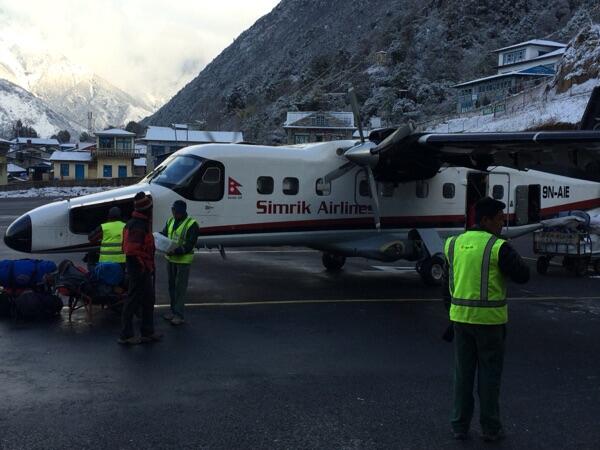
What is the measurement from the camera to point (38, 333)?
7.81 m

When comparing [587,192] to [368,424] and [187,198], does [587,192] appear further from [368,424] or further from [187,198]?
[368,424]

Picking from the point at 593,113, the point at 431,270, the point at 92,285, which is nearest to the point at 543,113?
the point at 593,113

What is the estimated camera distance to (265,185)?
39.2 feet

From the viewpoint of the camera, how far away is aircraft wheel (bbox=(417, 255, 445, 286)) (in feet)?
40.3

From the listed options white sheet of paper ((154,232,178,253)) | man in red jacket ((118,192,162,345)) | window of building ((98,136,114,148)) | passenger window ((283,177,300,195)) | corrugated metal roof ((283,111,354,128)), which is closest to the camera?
man in red jacket ((118,192,162,345))

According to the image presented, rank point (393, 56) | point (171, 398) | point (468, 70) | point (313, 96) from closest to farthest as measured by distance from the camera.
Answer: point (171, 398)
point (468, 70)
point (313, 96)
point (393, 56)

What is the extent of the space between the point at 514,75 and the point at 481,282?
77.4 metres

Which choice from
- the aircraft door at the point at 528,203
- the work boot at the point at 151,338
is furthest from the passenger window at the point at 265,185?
the aircraft door at the point at 528,203

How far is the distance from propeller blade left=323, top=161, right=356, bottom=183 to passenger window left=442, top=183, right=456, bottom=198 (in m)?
2.80

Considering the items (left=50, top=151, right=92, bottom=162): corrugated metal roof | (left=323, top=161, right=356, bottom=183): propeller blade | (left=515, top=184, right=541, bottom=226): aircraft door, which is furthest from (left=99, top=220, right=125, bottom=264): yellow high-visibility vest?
(left=50, top=151, right=92, bottom=162): corrugated metal roof

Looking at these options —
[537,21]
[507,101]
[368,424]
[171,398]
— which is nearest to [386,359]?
[368,424]

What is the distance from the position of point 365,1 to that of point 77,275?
20411 centimetres

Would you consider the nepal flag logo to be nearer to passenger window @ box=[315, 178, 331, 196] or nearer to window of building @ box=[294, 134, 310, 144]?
passenger window @ box=[315, 178, 331, 196]

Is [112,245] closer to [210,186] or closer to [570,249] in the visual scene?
[210,186]
